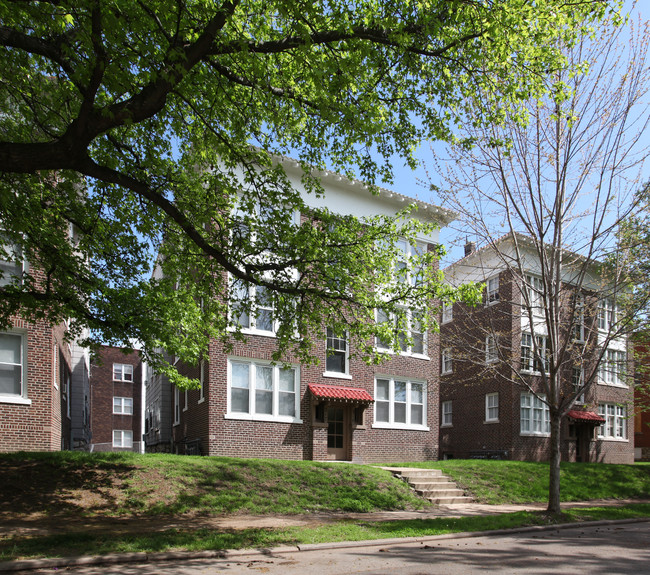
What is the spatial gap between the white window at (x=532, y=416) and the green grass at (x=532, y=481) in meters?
4.87

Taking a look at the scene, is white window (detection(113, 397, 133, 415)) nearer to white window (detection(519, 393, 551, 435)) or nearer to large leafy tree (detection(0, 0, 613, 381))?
white window (detection(519, 393, 551, 435))

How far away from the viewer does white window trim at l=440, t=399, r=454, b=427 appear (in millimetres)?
32250

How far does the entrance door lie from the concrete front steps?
12.2 ft

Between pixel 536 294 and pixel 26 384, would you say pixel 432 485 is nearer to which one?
pixel 536 294

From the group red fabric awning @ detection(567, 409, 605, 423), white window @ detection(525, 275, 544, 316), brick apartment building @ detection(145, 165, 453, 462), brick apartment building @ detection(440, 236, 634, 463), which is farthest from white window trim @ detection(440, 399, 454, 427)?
white window @ detection(525, 275, 544, 316)

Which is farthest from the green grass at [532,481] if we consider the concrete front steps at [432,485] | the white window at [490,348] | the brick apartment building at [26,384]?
the brick apartment building at [26,384]

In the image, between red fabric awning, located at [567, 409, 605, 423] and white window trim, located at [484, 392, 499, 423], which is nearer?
white window trim, located at [484, 392, 499, 423]

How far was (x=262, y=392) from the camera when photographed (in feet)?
67.9

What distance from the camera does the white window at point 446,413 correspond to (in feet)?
107

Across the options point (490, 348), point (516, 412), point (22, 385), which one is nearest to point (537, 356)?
point (490, 348)

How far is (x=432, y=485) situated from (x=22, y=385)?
475 inches

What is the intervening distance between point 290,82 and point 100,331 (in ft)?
22.2

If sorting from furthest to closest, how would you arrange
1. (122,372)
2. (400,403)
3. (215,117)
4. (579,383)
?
(122,372)
(400,403)
(579,383)
(215,117)

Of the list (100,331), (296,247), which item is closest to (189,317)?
(100,331)
